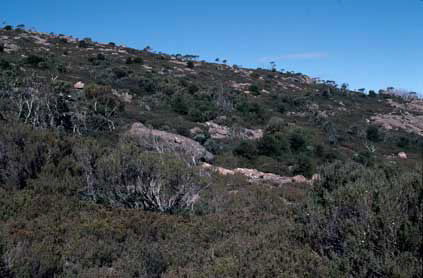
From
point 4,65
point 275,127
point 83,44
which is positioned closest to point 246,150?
point 275,127

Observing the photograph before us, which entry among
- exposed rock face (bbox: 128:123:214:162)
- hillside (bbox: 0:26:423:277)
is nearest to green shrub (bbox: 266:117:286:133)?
hillside (bbox: 0:26:423:277)

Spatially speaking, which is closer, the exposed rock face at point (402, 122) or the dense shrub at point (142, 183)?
the dense shrub at point (142, 183)

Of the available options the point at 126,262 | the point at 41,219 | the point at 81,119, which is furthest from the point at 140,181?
the point at 81,119

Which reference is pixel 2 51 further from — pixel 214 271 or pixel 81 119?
pixel 214 271

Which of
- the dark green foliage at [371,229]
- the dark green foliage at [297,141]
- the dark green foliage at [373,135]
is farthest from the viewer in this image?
the dark green foliage at [373,135]

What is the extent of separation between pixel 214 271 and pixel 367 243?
5.99ft

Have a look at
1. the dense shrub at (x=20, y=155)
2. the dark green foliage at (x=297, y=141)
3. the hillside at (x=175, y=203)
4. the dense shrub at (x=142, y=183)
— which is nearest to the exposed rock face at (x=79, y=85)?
the hillside at (x=175, y=203)

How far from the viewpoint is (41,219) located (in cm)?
718

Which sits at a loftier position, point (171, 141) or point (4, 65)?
point (4, 65)

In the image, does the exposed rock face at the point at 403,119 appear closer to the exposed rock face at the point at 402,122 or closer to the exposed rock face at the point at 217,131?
the exposed rock face at the point at 402,122

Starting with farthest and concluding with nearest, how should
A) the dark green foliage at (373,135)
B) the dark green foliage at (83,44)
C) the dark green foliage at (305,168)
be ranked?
the dark green foliage at (83,44), the dark green foliage at (373,135), the dark green foliage at (305,168)

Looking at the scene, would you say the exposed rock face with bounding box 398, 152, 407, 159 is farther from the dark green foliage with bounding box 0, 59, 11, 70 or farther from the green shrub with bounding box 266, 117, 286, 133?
the dark green foliage with bounding box 0, 59, 11, 70

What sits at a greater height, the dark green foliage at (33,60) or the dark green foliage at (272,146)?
the dark green foliage at (33,60)

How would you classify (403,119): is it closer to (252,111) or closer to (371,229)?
(252,111)
